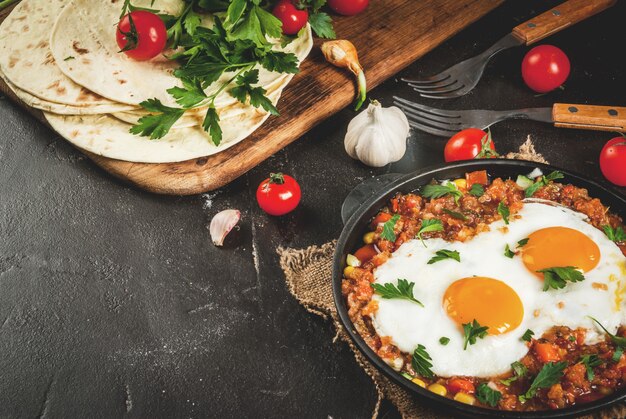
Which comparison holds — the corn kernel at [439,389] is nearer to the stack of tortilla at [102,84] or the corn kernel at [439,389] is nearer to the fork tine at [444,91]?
the stack of tortilla at [102,84]

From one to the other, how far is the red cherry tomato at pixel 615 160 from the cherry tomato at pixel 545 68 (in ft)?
2.57

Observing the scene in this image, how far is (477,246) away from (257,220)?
1564 mm

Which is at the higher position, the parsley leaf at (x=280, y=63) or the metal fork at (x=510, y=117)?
the parsley leaf at (x=280, y=63)

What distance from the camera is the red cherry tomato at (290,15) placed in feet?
16.6

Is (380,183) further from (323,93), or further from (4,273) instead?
(4,273)

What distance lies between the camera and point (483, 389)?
305cm

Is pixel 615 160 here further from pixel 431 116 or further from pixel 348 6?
pixel 348 6

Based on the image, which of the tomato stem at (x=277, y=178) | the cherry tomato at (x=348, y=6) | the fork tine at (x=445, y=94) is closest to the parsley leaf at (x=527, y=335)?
the tomato stem at (x=277, y=178)

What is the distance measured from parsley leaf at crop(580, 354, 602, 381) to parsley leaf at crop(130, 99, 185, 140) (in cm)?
290

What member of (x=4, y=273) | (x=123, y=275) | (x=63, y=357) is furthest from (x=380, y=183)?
(x=4, y=273)

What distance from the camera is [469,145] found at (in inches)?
173

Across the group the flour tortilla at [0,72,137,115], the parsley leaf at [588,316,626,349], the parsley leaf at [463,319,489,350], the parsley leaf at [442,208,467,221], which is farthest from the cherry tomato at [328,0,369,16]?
→ the parsley leaf at [588,316,626,349]

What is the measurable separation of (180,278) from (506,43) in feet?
10.6

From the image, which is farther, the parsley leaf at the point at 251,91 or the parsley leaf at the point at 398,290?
the parsley leaf at the point at 251,91
